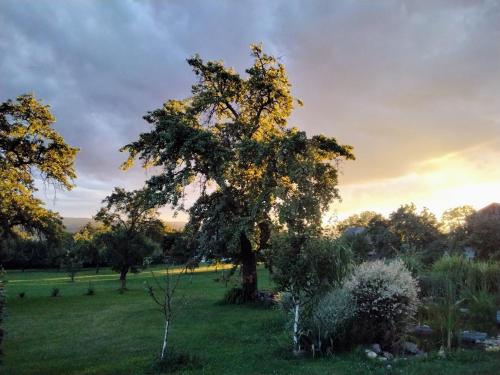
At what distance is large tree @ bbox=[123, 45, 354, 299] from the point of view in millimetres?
23984

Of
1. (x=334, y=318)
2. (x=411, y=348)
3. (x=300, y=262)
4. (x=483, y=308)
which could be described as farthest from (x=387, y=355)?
(x=483, y=308)

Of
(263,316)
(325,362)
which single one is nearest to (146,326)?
(263,316)

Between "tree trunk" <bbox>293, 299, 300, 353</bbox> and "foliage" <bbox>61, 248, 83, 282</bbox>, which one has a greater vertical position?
"foliage" <bbox>61, 248, 83, 282</bbox>

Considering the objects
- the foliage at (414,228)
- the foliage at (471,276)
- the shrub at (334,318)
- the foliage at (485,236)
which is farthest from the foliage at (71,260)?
the shrub at (334,318)

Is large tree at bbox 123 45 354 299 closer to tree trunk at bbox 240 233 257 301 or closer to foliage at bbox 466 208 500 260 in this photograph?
tree trunk at bbox 240 233 257 301

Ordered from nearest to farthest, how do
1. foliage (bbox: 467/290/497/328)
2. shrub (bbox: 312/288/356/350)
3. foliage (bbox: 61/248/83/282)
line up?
shrub (bbox: 312/288/356/350)
foliage (bbox: 467/290/497/328)
foliage (bbox: 61/248/83/282)

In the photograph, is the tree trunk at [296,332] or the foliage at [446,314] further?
the foliage at [446,314]

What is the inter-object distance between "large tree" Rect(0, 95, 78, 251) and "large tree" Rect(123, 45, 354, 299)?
9.28 m

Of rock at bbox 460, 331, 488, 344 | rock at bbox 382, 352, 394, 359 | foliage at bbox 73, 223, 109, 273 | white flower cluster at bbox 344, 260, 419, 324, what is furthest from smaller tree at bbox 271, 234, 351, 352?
foliage at bbox 73, 223, 109, 273

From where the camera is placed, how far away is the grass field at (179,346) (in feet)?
35.5

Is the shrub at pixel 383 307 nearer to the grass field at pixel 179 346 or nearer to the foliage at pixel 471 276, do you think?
the grass field at pixel 179 346

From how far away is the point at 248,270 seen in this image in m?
28.5

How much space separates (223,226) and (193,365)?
15.4m

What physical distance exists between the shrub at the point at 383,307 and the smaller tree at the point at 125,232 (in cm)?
3034
